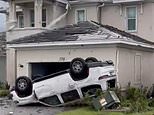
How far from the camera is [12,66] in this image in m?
26.1

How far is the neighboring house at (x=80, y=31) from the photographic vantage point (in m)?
20.0

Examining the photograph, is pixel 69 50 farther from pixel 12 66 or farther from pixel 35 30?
pixel 12 66

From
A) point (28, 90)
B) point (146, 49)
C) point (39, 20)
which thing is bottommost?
point (28, 90)

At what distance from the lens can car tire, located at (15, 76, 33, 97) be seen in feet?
57.6

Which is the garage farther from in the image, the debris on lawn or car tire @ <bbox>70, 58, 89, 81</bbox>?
the debris on lawn

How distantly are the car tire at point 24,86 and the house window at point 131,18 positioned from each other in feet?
33.0

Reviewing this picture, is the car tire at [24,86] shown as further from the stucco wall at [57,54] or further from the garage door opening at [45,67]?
the garage door opening at [45,67]

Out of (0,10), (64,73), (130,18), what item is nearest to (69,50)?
(64,73)

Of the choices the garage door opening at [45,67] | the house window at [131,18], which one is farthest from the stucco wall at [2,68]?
the house window at [131,18]

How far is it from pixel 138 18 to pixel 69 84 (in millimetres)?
9866

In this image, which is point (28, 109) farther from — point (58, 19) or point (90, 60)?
point (58, 19)

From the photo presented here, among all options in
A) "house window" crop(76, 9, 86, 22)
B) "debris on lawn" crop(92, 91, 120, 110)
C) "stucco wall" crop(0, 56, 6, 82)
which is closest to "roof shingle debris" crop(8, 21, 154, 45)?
"debris on lawn" crop(92, 91, 120, 110)

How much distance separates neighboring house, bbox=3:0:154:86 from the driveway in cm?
351

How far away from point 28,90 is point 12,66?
8.74 meters
